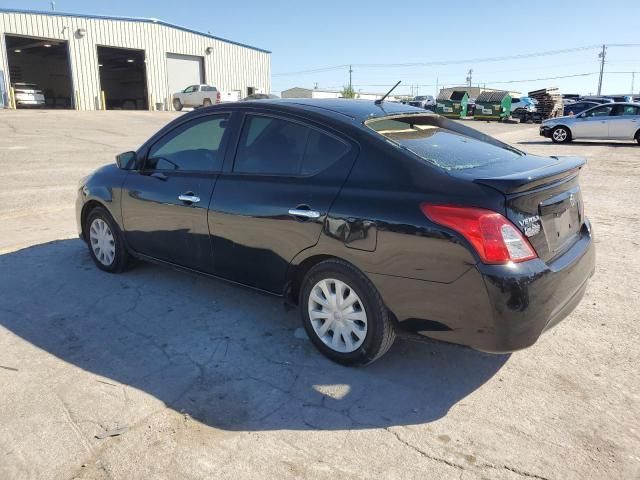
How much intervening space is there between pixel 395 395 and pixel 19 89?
34.9m

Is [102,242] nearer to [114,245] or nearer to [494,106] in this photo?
[114,245]

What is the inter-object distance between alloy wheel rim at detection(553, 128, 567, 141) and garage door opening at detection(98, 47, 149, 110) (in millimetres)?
28783

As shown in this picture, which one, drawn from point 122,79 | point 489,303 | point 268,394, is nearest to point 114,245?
point 268,394

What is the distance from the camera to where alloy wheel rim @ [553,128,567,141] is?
2097 cm

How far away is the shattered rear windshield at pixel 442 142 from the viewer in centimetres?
320

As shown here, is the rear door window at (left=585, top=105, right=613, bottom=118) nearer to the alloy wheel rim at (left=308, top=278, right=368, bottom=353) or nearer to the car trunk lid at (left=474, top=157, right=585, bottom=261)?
the car trunk lid at (left=474, top=157, right=585, bottom=261)

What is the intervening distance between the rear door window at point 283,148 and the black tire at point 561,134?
20.2m

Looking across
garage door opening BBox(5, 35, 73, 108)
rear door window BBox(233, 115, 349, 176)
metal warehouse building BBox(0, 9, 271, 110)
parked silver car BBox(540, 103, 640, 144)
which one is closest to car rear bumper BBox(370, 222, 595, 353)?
rear door window BBox(233, 115, 349, 176)

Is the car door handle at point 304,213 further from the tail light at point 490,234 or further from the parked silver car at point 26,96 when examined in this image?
the parked silver car at point 26,96

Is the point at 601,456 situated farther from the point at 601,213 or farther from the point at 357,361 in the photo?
the point at 601,213

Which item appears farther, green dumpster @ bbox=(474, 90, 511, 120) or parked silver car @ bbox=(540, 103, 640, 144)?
green dumpster @ bbox=(474, 90, 511, 120)

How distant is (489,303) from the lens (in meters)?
2.69

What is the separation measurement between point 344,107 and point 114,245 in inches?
104

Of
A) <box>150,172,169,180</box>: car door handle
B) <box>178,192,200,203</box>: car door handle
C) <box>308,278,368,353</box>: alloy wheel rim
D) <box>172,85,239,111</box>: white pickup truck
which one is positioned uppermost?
<box>172,85,239,111</box>: white pickup truck
